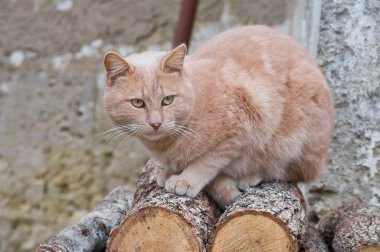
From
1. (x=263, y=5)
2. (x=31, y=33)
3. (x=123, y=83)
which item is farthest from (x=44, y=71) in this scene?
(x=123, y=83)

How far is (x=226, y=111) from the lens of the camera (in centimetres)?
308

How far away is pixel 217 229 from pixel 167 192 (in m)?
0.39

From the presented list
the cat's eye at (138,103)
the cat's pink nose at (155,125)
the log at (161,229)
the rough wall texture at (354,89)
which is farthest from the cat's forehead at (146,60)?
the rough wall texture at (354,89)

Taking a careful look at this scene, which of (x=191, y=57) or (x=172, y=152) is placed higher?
(x=191, y=57)

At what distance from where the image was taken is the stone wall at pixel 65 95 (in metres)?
4.83

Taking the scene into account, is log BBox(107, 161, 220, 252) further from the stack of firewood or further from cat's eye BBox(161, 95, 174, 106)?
cat's eye BBox(161, 95, 174, 106)

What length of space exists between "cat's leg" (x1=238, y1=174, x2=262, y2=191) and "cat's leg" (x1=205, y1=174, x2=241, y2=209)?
3 cm

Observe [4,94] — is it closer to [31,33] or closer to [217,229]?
[31,33]

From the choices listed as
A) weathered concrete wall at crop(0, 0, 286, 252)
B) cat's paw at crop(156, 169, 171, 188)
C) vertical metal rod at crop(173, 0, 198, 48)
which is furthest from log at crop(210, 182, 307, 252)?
weathered concrete wall at crop(0, 0, 286, 252)

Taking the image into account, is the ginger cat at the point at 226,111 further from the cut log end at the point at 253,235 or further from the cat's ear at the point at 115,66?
the cut log end at the point at 253,235

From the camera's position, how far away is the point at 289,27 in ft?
15.2

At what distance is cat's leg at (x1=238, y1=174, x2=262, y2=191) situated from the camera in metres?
3.21

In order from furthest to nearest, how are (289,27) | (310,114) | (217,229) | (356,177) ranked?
(289,27) < (356,177) < (310,114) < (217,229)

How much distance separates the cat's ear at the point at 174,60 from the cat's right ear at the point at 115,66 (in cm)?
15
